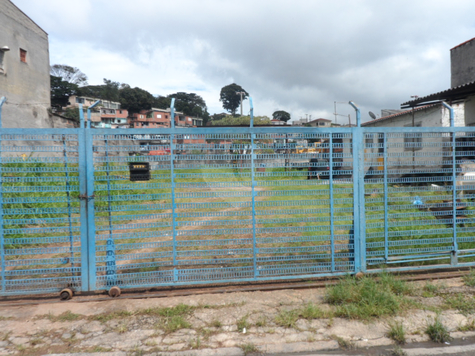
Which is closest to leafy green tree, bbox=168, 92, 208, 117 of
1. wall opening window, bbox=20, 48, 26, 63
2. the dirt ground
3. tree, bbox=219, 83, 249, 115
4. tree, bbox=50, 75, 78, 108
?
tree, bbox=219, 83, 249, 115

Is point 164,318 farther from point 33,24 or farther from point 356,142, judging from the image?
point 33,24

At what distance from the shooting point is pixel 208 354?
2.97 meters

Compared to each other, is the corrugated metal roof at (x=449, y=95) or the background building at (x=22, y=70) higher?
the background building at (x=22, y=70)

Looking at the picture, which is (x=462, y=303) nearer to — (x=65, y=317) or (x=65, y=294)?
(x=65, y=317)

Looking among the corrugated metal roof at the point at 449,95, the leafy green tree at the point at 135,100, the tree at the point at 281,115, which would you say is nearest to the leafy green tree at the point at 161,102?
the leafy green tree at the point at 135,100

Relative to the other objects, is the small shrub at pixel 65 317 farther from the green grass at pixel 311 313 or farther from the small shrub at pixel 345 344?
the small shrub at pixel 345 344

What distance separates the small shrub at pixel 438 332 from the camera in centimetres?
314

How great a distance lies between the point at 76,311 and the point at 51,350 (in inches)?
27.8

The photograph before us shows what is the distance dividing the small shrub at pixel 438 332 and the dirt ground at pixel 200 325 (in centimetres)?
8

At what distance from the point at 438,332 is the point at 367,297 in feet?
2.49

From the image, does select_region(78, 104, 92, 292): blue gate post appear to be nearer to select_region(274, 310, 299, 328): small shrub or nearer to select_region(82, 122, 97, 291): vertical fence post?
select_region(82, 122, 97, 291): vertical fence post

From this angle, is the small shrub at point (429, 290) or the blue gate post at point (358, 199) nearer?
the small shrub at point (429, 290)

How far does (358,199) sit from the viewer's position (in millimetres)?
4379

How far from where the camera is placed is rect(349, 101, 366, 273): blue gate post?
4332mm
